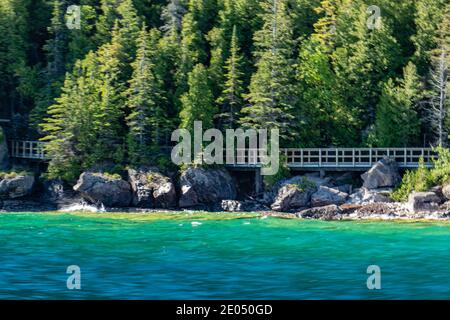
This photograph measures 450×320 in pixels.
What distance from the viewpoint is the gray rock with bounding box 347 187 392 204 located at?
56.7 meters

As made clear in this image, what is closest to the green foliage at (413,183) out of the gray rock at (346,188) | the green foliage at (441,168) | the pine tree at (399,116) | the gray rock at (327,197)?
the green foliage at (441,168)

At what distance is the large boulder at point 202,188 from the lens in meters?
60.0

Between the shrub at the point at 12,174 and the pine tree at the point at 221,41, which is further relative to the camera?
the pine tree at the point at 221,41

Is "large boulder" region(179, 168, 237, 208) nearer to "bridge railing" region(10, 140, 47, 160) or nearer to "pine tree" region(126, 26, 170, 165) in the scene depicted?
"pine tree" region(126, 26, 170, 165)

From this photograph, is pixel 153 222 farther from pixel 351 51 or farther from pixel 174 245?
pixel 351 51

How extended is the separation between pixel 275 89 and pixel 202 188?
32.0 ft

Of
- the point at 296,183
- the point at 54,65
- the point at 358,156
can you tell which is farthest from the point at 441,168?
the point at 54,65

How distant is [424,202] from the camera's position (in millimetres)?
54250

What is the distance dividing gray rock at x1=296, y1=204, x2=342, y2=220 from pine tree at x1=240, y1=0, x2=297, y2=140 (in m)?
7.96

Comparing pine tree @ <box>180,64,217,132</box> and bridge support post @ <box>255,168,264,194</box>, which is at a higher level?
pine tree @ <box>180,64,217,132</box>

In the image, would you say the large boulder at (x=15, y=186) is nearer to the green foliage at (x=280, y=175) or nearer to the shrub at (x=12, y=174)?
the shrub at (x=12, y=174)

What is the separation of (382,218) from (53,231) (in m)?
20.3

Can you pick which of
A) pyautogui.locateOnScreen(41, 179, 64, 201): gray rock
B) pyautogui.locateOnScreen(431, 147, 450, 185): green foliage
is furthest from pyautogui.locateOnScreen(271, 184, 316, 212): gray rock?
pyautogui.locateOnScreen(41, 179, 64, 201): gray rock

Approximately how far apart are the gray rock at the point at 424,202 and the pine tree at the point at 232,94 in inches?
666
